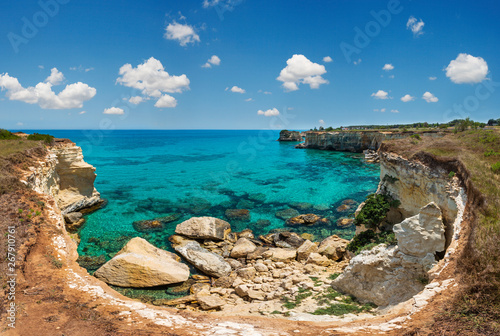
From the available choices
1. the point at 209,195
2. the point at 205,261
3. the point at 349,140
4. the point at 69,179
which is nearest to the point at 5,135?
the point at 69,179

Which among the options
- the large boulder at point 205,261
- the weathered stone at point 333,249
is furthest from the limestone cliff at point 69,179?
the weathered stone at point 333,249

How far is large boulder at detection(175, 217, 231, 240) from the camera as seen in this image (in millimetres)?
21641

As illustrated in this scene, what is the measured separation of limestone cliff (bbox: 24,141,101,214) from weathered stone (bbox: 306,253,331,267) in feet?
75.8

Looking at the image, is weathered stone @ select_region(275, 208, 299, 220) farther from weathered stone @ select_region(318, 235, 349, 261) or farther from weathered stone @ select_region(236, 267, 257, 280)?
weathered stone @ select_region(236, 267, 257, 280)

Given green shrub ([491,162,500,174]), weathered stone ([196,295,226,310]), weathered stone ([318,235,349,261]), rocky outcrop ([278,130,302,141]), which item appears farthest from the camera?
rocky outcrop ([278,130,302,141])

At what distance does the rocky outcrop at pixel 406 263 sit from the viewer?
435 inches

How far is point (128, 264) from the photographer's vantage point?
50.8 ft

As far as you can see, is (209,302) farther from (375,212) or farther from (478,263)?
(375,212)

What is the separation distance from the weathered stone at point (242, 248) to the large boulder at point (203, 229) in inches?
88.3

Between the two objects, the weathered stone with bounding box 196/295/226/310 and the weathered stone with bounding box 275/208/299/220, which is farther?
the weathered stone with bounding box 275/208/299/220

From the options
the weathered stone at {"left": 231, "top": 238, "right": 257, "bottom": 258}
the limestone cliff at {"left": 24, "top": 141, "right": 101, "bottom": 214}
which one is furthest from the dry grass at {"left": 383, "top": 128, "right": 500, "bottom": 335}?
the limestone cliff at {"left": 24, "top": 141, "right": 101, "bottom": 214}

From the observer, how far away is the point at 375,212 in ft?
59.3

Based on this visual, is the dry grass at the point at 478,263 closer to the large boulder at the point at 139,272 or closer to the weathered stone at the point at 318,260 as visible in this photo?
the weathered stone at the point at 318,260

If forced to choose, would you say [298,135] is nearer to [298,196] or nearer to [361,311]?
[298,196]
